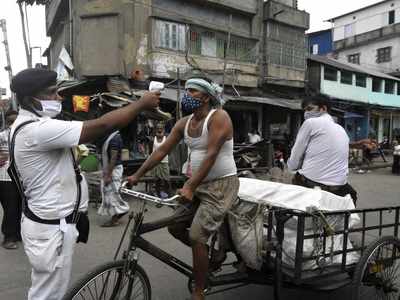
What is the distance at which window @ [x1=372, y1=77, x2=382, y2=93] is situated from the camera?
27531 millimetres

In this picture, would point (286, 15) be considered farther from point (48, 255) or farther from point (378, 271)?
point (48, 255)

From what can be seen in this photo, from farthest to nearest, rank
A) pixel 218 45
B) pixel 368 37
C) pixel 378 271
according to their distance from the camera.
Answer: pixel 368 37, pixel 218 45, pixel 378 271

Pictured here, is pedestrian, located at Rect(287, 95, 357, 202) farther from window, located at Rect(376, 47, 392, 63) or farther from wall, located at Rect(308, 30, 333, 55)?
wall, located at Rect(308, 30, 333, 55)

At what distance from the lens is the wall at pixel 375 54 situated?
116 feet

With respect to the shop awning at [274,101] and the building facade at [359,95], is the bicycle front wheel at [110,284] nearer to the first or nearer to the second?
the shop awning at [274,101]

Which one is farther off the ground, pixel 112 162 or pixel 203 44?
pixel 203 44

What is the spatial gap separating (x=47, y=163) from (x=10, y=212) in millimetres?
3547

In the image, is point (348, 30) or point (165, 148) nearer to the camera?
point (165, 148)

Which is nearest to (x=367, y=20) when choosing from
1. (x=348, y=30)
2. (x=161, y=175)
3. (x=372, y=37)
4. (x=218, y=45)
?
(x=348, y=30)

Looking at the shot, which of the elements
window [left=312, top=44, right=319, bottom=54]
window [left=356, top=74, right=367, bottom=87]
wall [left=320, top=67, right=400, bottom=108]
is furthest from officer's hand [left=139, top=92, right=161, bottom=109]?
window [left=312, top=44, right=319, bottom=54]

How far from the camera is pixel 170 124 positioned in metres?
14.5

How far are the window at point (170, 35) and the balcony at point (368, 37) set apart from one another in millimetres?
26807

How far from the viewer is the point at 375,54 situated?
1457 inches

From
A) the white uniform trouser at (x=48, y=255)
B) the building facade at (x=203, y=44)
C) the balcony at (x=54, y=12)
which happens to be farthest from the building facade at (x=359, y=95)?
the white uniform trouser at (x=48, y=255)
